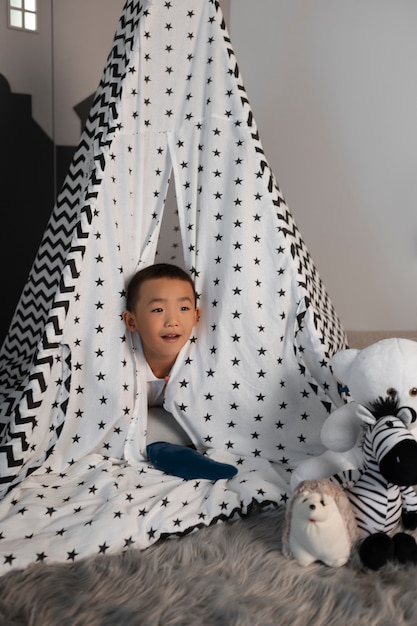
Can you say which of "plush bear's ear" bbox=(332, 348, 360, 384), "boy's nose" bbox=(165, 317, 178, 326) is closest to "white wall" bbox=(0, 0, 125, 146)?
"boy's nose" bbox=(165, 317, 178, 326)

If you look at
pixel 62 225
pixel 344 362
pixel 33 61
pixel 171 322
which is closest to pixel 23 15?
pixel 33 61

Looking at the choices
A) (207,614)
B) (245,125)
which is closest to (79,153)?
(245,125)

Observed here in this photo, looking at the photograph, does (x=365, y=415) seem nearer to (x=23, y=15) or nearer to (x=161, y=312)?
(x=161, y=312)

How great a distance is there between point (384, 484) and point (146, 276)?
75 centimetres

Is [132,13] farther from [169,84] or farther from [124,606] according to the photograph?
[124,606]

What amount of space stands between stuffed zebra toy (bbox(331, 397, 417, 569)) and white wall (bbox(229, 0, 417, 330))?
1557 millimetres

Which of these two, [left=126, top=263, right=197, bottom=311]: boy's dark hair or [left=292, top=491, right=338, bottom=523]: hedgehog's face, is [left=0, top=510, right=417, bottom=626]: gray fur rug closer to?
[left=292, top=491, right=338, bottom=523]: hedgehog's face

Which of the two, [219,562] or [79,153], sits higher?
Result: [79,153]

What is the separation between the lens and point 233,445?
5.67 ft

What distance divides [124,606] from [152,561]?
0.52 ft

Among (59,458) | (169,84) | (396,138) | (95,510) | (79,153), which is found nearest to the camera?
(95,510)

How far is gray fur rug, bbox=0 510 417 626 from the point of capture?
110 centimetres

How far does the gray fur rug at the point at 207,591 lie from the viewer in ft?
3.60

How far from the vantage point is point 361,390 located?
1385mm
